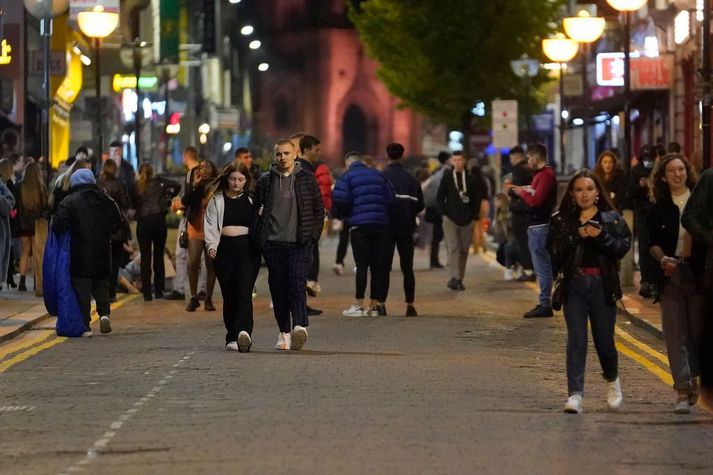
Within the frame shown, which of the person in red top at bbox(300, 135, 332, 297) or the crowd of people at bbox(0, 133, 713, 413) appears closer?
the crowd of people at bbox(0, 133, 713, 413)

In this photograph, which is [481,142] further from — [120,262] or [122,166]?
[120,262]

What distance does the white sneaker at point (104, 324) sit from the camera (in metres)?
18.2

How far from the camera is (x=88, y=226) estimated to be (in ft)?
59.2

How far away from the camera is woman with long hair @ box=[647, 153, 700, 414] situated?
471 inches

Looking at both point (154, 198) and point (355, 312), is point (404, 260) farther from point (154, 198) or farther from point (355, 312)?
point (154, 198)

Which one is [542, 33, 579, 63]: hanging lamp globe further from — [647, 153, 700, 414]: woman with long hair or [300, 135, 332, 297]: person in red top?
[647, 153, 700, 414]: woman with long hair

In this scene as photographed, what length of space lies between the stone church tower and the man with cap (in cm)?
11326

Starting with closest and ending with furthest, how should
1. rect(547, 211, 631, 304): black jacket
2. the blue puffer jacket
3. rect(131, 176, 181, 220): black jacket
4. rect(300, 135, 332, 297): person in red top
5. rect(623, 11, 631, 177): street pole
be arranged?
rect(547, 211, 631, 304): black jacket → rect(300, 135, 332, 297): person in red top → the blue puffer jacket → rect(131, 176, 181, 220): black jacket → rect(623, 11, 631, 177): street pole

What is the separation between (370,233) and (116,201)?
3.95 m

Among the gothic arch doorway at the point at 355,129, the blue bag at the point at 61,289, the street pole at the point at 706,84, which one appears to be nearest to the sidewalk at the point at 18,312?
the blue bag at the point at 61,289

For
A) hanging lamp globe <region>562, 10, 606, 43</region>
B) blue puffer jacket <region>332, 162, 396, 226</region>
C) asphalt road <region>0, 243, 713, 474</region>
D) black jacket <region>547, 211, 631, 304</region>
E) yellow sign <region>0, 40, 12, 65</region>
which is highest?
hanging lamp globe <region>562, 10, 606, 43</region>

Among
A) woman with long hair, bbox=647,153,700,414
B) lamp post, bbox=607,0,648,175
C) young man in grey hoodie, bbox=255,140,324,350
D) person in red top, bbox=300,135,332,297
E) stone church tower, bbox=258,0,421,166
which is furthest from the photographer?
stone church tower, bbox=258,0,421,166

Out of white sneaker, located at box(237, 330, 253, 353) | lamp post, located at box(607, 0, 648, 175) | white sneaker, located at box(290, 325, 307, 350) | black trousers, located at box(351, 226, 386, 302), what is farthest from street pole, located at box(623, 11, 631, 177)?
white sneaker, located at box(237, 330, 253, 353)

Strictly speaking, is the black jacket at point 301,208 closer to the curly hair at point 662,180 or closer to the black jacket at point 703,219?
the curly hair at point 662,180
